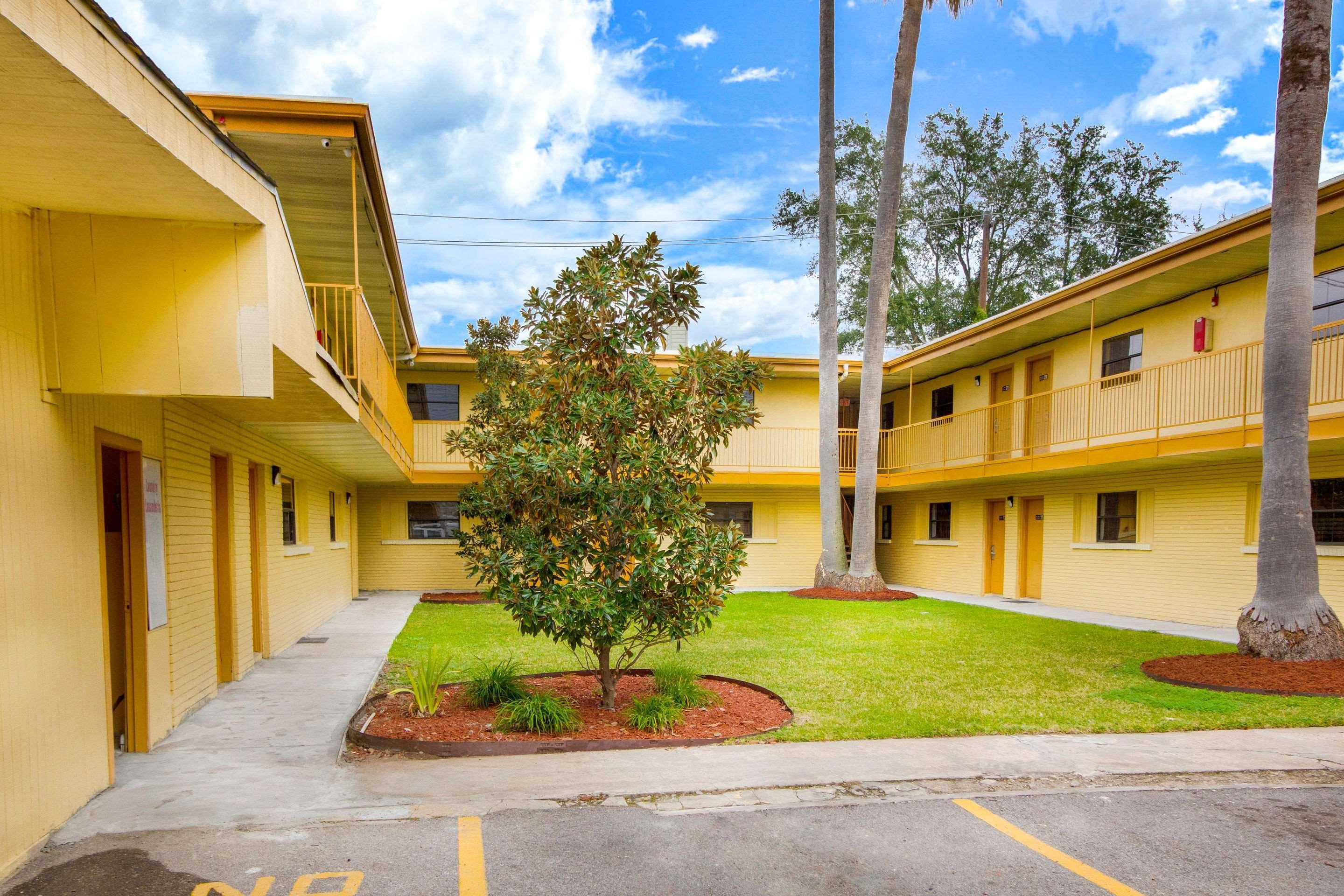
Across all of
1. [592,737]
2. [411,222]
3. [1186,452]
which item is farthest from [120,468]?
[411,222]

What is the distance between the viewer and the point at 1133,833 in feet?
13.3

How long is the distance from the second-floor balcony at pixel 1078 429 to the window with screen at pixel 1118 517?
113 cm

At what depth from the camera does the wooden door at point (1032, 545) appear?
55.0 ft

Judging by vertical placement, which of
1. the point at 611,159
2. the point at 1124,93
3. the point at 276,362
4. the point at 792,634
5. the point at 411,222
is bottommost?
the point at 792,634

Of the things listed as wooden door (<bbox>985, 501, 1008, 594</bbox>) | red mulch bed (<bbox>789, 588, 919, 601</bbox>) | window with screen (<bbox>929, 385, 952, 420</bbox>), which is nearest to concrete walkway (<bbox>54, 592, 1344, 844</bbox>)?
red mulch bed (<bbox>789, 588, 919, 601</bbox>)

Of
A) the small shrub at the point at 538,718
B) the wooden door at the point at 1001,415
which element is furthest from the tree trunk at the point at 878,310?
the small shrub at the point at 538,718

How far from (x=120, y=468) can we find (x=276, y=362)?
161 cm

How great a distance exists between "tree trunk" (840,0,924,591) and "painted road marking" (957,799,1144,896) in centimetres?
1254

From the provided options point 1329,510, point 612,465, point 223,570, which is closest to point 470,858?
point 612,465

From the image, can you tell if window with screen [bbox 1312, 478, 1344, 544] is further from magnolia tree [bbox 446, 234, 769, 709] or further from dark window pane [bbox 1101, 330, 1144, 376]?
magnolia tree [bbox 446, 234, 769, 709]

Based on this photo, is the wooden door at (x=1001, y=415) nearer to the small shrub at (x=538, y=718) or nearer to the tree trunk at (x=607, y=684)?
the tree trunk at (x=607, y=684)

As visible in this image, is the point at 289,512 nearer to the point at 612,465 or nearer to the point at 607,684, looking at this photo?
the point at 607,684

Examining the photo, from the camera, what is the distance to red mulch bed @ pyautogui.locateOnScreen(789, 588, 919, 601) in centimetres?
1608

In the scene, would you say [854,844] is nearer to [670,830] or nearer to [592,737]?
[670,830]
